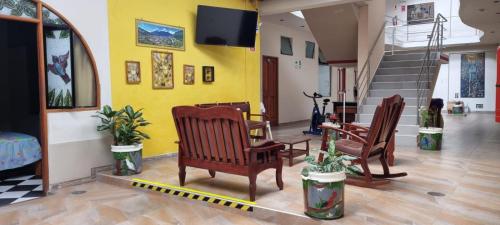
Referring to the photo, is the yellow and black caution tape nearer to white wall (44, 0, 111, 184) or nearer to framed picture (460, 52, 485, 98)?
white wall (44, 0, 111, 184)

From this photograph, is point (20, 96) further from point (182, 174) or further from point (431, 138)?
point (431, 138)

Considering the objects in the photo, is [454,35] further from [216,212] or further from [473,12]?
[216,212]

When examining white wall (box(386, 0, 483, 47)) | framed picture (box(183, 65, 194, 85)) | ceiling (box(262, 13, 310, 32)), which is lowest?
framed picture (box(183, 65, 194, 85))

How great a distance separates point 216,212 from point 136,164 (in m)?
1.74

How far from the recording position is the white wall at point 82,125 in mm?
A: 4473

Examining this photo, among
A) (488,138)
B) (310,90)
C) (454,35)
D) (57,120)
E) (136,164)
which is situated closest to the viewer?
(57,120)

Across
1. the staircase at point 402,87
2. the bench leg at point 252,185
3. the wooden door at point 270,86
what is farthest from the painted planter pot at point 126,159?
the wooden door at point 270,86

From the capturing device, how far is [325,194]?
3.00 metres

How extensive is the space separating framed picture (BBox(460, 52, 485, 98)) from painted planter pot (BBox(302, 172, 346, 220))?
1586cm

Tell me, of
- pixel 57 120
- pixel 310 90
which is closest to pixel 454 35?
pixel 310 90

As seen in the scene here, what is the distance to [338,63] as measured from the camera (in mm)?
10469

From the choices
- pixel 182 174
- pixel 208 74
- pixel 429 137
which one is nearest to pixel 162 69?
pixel 208 74

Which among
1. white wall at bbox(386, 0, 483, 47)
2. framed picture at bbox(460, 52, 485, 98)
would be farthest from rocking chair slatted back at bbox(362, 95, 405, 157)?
framed picture at bbox(460, 52, 485, 98)

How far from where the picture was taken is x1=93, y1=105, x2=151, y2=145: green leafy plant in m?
4.71
